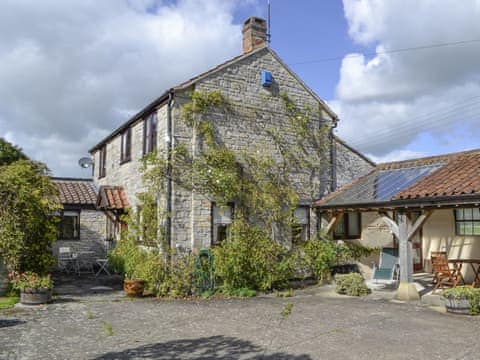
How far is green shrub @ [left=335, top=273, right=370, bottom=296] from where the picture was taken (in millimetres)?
12134

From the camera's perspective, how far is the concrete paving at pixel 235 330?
6.70 meters

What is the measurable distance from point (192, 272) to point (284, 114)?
6006 mm

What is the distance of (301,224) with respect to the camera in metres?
14.8

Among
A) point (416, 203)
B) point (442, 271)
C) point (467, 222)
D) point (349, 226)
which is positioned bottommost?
point (442, 271)

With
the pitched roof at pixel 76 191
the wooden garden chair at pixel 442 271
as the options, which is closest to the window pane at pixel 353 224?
the wooden garden chair at pixel 442 271

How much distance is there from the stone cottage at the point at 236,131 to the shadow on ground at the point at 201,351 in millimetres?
5398

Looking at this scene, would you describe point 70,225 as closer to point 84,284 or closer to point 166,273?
point 84,284

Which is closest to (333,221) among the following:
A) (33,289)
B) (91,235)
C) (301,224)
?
(301,224)

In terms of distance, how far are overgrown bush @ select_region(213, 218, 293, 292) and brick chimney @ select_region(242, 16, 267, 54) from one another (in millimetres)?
5909

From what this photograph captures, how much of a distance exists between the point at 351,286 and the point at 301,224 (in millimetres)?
3098

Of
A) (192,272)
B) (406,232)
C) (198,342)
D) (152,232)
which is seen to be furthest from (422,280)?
(198,342)

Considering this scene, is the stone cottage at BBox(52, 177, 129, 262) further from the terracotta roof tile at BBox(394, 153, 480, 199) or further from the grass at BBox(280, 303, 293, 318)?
the terracotta roof tile at BBox(394, 153, 480, 199)

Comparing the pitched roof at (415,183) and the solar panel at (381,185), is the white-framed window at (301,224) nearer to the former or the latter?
the pitched roof at (415,183)

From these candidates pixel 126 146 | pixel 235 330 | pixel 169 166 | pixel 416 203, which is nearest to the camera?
pixel 235 330
